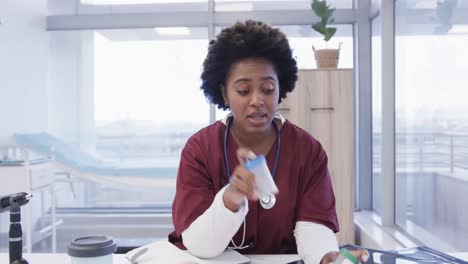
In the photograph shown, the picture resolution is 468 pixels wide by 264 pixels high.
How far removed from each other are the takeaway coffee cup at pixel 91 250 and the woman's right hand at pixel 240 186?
0.27 m

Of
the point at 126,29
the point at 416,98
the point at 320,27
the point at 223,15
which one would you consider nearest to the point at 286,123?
the point at 416,98

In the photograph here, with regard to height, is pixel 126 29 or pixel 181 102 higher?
pixel 126 29

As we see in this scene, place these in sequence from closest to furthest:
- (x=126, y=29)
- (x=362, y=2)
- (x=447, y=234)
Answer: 1. (x=447, y=234)
2. (x=362, y=2)
3. (x=126, y=29)

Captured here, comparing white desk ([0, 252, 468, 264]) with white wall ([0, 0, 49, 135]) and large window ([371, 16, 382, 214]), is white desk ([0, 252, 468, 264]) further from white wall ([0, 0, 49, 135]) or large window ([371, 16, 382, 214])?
white wall ([0, 0, 49, 135])

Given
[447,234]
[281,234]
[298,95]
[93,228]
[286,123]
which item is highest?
[298,95]

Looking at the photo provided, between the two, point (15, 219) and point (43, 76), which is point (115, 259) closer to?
point (15, 219)

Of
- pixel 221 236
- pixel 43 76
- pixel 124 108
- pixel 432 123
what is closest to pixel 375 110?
pixel 432 123

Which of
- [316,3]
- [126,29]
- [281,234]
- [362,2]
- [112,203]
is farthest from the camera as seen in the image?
[112,203]

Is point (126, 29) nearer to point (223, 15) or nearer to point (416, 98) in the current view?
point (223, 15)

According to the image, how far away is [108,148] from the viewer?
3.80m

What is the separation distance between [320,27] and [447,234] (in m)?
1.51

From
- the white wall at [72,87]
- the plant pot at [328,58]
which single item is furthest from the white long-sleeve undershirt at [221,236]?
the white wall at [72,87]

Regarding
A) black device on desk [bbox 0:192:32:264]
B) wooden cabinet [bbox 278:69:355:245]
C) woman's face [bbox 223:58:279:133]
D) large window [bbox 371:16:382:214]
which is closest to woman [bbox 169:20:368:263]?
woman's face [bbox 223:58:279:133]

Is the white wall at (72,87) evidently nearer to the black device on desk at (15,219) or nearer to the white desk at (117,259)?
the white desk at (117,259)
